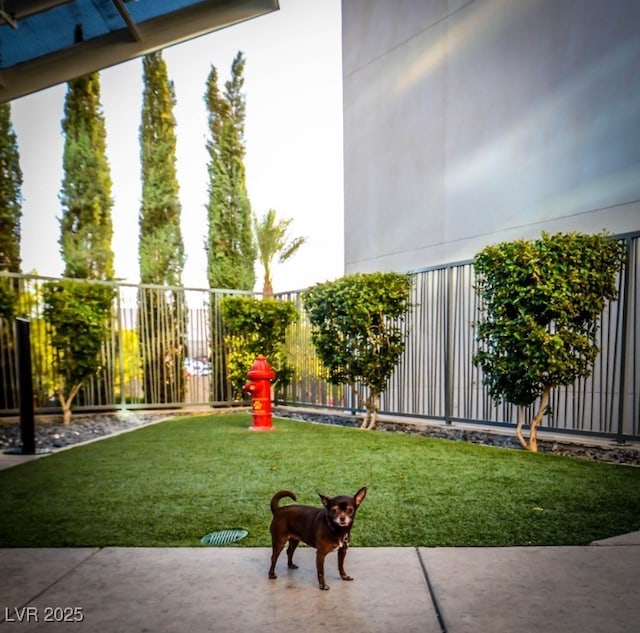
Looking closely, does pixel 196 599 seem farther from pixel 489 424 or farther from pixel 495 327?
pixel 489 424

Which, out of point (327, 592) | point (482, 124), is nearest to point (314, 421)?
point (482, 124)

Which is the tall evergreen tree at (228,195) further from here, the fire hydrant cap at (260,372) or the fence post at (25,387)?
the fence post at (25,387)

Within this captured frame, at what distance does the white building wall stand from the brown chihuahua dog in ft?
22.2

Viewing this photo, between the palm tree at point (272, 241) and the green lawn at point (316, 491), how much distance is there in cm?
1552

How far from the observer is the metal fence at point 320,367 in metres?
6.24

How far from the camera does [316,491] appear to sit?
13.2 feet

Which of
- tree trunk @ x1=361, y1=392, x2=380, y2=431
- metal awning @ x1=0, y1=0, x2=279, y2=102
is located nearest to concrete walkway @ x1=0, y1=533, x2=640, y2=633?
tree trunk @ x1=361, y1=392, x2=380, y2=431

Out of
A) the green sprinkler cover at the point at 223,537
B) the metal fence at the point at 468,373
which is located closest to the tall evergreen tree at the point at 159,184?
the metal fence at the point at 468,373

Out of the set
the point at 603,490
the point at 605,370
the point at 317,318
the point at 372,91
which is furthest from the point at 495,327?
the point at 372,91

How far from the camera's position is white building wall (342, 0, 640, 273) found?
7.08 m

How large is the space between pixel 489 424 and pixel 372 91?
29.1ft

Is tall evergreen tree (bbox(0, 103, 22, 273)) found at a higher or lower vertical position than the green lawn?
higher

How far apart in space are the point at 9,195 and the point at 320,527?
46.3ft

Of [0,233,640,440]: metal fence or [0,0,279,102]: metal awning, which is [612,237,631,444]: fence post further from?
[0,0,279,102]: metal awning
